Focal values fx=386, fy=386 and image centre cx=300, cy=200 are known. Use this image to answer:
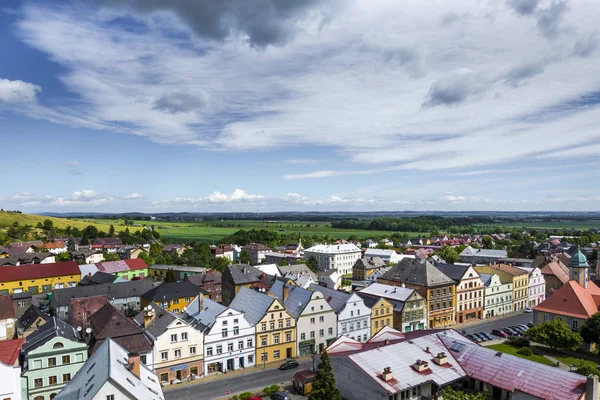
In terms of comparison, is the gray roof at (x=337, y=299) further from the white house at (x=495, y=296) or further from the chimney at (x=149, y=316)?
the white house at (x=495, y=296)

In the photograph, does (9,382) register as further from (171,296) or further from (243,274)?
(243,274)

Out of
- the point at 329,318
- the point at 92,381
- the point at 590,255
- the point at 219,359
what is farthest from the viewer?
the point at 590,255

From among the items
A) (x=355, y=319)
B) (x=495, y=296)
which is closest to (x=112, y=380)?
(x=355, y=319)

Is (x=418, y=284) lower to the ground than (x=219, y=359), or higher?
higher

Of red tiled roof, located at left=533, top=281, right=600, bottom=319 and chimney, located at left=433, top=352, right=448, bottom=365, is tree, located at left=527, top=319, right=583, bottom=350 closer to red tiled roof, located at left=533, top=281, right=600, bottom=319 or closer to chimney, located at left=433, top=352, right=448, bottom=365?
red tiled roof, located at left=533, top=281, right=600, bottom=319

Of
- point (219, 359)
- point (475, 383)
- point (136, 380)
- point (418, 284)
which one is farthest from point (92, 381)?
point (418, 284)

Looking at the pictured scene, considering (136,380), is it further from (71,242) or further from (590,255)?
(590,255)

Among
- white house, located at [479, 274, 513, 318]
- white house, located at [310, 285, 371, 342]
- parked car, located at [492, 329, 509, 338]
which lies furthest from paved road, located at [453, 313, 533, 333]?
white house, located at [310, 285, 371, 342]
